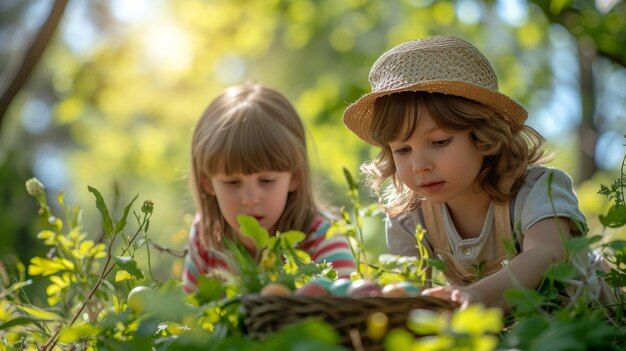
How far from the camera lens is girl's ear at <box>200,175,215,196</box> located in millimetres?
2841

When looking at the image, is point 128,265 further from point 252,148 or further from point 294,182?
point 294,182

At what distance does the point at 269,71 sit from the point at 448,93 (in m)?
8.17

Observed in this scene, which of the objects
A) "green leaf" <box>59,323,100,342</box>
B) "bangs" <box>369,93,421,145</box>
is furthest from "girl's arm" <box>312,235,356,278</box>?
"green leaf" <box>59,323,100,342</box>

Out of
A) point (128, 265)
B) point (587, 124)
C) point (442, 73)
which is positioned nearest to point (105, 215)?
point (128, 265)

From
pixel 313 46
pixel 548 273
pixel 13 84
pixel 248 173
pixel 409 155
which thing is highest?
pixel 313 46

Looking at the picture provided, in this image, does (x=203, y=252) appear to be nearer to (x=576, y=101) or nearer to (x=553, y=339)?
(x=553, y=339)

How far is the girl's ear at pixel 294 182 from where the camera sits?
2855mm

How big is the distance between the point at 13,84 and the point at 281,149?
191 cm

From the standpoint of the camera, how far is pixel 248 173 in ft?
8.61

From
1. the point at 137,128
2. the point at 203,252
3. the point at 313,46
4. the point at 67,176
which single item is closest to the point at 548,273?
the point at 203,252

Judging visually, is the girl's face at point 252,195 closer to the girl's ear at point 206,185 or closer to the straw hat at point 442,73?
the girl's ear at point 206,185

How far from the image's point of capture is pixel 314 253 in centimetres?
272

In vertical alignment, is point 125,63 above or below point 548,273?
above

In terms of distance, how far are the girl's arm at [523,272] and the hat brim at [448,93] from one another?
1.07 ft
